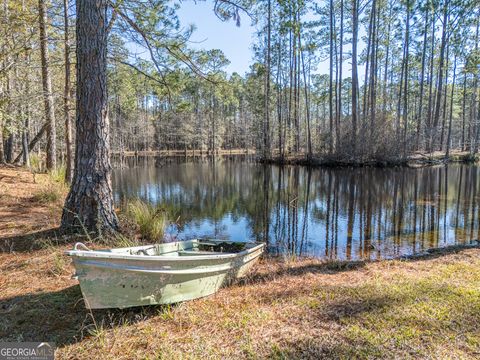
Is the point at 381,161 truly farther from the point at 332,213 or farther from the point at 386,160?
the point at 332,213

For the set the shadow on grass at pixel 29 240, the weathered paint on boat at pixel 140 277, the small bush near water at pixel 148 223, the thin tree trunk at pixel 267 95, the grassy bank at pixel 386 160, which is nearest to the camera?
the weathered paint on boat at pixel 140 277

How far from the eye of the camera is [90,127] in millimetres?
4746

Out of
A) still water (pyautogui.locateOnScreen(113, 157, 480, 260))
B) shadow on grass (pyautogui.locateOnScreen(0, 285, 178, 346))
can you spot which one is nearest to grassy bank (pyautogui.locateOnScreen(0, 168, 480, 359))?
shadow on grass (pyautogui.locateOnScreen(0, 285, 178, 346))

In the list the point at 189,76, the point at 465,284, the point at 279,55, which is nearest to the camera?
the point at 465,284

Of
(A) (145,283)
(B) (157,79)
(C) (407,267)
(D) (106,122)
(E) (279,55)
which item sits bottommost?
(C) (407,267)

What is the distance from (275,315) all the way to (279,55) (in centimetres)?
2788

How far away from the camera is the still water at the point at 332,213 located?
6.92 metres

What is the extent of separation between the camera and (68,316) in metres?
2.86

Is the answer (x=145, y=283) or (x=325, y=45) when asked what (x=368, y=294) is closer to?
(x=145, y=283)

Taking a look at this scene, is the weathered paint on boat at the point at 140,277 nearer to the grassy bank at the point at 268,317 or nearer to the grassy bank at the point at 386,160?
the grassy bank at the point at 268,317

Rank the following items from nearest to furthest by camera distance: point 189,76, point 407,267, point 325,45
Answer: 1. point 407,267
2. point 189,76
3. point 325,45

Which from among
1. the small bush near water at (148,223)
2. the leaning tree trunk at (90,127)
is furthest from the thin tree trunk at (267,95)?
the leaning tree trunk at (90,127)

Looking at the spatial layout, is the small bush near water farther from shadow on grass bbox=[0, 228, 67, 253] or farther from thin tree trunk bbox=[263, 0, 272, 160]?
thin tree trunk bbox=[263, 0, 272, 160]

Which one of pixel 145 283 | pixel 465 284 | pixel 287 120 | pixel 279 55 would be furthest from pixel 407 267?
pixel 279 55
